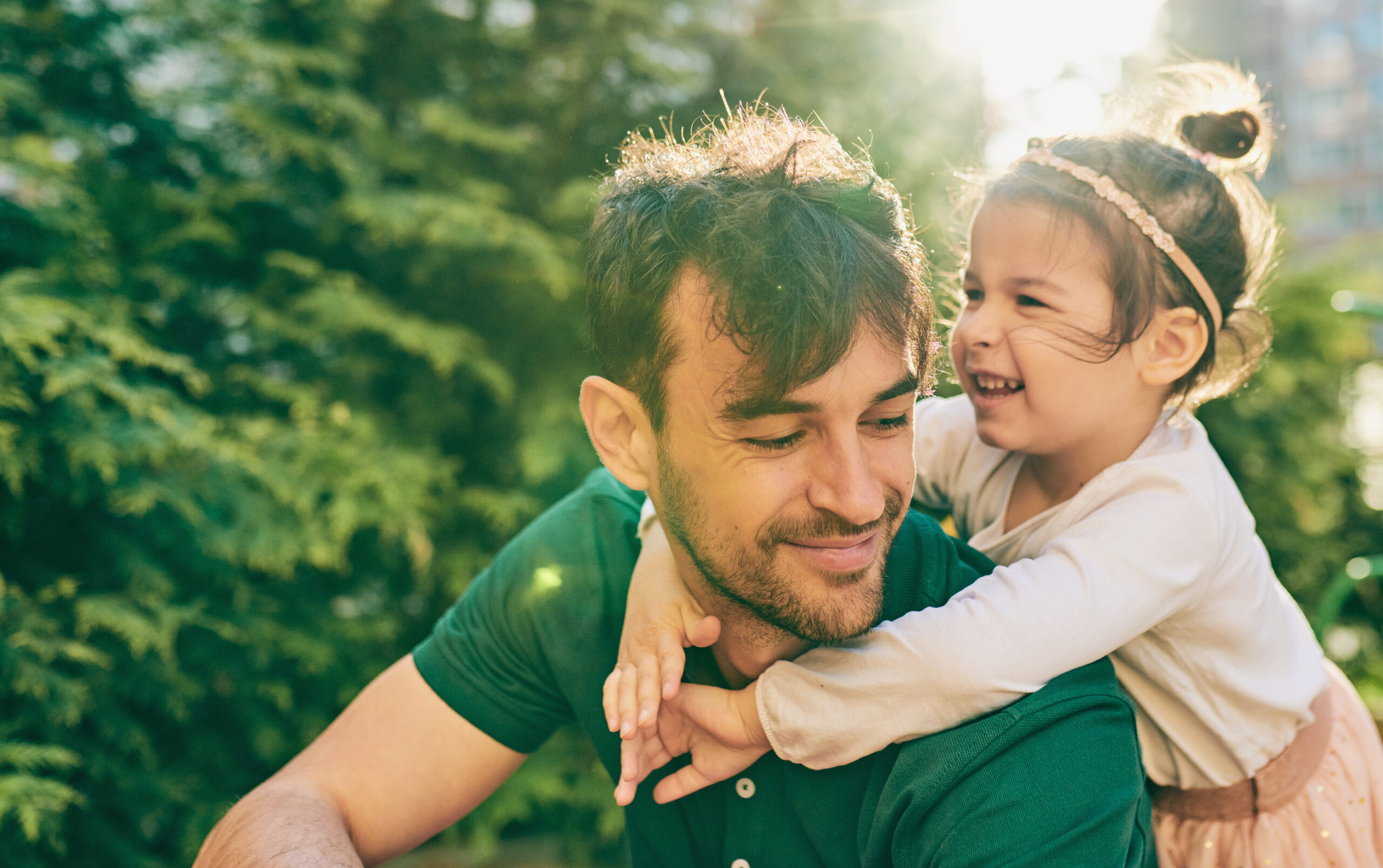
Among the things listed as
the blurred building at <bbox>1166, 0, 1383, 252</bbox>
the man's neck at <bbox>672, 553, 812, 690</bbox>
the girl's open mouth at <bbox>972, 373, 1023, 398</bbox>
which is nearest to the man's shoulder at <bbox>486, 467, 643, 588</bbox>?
the man's neck at <bbox>672, 553, 812, 690</bbox>

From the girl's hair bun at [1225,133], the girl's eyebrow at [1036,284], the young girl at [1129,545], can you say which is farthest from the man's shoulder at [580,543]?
the girl's hair bun at [1225,133]

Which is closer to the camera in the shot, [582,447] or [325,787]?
[325,787]

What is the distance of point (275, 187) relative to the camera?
131 inches

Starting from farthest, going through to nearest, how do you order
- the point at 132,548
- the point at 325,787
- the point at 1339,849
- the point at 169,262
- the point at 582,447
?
the point at 582,447, the point at 169,262, the point at 132,548, the point at 325,787, the point at 1339,849

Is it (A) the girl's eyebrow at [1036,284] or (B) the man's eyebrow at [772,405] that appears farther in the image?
(A) the girl's eyebrow at [1036,284]

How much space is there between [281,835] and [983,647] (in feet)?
4.19

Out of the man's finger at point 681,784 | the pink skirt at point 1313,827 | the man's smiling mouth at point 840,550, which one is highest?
the man's smiling mouth at point 840,550

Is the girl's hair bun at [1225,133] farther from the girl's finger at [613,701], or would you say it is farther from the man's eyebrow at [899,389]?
the girl's finger at [613,701]

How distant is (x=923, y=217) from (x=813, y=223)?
244 cm

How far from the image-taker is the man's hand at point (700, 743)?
1485mm

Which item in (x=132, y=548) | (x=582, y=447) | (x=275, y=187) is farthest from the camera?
(x=582, y=447)

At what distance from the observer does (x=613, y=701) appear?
1438mm

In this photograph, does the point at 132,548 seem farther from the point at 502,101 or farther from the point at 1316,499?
the point at 1316,499

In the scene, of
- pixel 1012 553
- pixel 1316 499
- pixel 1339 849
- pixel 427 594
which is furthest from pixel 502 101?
pixel 1316 499
